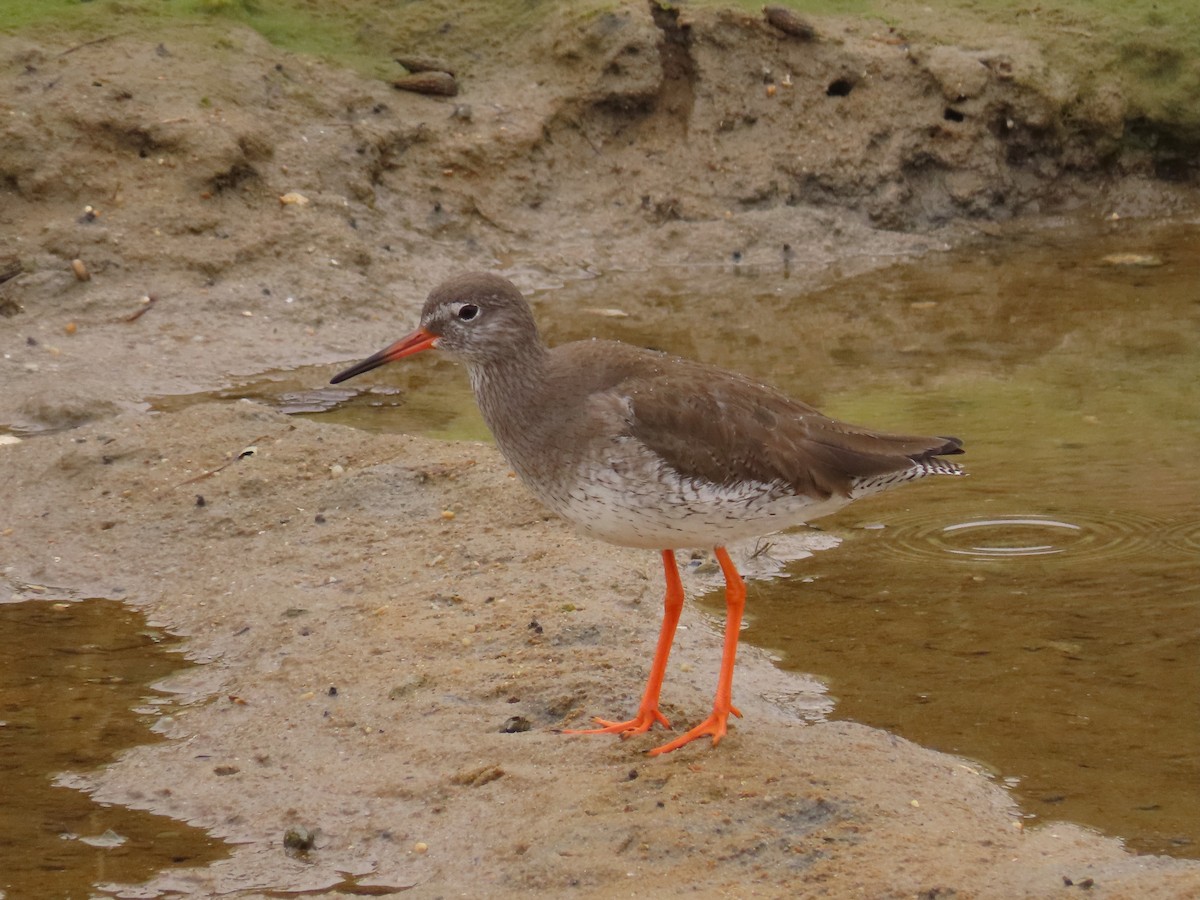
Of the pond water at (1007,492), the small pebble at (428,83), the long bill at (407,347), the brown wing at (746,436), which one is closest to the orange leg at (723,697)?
the brown wing at (746,436)

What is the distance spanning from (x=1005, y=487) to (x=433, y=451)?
2824mm

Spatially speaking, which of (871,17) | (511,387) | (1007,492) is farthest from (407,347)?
(871,17)

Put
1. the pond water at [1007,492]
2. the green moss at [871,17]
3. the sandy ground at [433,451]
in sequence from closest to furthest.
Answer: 1. the sandy ground at [433,451]
2. the pond water at [1007,492]
3. the green moss at [871,17]

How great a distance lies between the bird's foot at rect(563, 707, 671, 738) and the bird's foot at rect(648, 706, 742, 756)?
12 cm

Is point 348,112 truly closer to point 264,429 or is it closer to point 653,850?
point 264,429

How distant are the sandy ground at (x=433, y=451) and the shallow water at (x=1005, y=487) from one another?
0.34 metres

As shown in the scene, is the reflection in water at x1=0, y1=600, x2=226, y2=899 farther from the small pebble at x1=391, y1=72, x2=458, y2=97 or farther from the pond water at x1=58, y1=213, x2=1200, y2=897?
the small pebble at x1=391, y1=72, x2=458, y2=97

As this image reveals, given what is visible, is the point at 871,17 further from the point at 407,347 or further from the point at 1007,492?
the point at 407,347

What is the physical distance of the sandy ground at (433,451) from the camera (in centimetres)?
468

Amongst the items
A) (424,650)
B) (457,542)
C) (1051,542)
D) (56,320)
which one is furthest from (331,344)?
(1051,542)

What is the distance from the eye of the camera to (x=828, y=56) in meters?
11.8

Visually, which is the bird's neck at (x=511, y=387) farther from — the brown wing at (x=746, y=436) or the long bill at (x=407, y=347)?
the brown wing at (x=746, y=436)

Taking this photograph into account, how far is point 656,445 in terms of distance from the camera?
521 cm

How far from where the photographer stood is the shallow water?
545 centimetres
